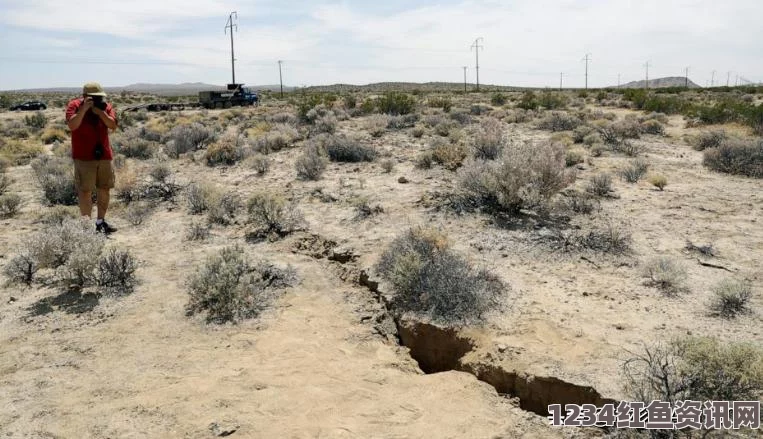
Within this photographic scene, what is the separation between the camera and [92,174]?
6898 millimetres

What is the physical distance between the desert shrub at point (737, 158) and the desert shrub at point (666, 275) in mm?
5729

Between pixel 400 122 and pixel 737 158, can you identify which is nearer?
pixel 737 158

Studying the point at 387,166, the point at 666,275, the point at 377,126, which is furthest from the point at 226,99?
the point at 666,275

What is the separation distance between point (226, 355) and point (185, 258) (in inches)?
95.8

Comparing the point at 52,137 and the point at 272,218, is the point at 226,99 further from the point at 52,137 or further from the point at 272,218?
the point at 272,218

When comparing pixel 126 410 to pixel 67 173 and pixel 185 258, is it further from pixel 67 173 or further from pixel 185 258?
pixel 67 173

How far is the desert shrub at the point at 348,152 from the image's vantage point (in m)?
11.5

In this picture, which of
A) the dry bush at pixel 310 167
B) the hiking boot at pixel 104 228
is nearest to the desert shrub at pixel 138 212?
the hiking boot at pixel 104 228

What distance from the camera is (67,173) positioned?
9.81 metres

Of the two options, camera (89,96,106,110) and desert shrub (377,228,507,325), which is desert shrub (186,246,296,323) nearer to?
desert shrub (377,228,507,325)

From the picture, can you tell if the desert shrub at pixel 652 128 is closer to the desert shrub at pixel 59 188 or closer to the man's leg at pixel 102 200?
the man's leg at pixel 102 200

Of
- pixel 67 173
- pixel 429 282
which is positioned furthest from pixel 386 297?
pixel 67 173

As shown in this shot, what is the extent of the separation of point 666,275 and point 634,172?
487 centimetres

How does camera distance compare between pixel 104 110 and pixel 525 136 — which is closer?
pixel 104 110
